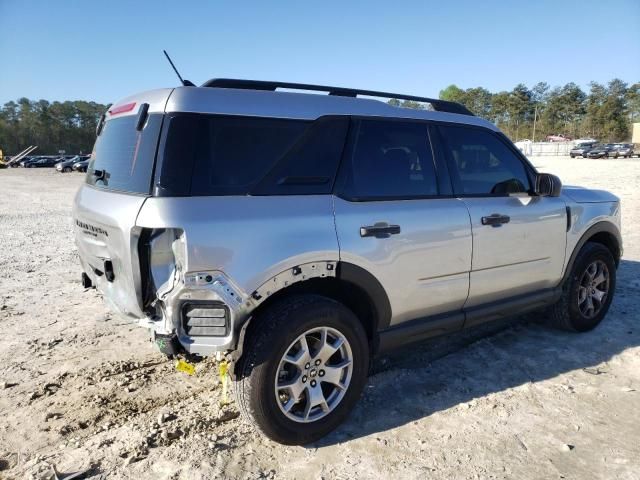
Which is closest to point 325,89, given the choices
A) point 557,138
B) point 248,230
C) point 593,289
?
point 248,230

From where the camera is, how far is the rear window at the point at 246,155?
98.7 inches

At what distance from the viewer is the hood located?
432cm

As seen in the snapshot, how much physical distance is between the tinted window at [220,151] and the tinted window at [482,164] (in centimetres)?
138

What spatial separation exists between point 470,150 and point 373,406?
205 centimetres

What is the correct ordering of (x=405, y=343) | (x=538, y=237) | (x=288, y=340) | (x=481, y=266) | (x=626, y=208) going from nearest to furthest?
(x=288, y=340)
(x=405, y=343)
(x=481, y=266)
(x=538, y=237)
(x=626, y=208)

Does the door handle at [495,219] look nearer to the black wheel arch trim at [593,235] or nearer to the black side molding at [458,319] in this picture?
the black side molding at [458,319]

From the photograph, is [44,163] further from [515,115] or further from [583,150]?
[515,115]

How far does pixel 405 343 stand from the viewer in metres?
3.28

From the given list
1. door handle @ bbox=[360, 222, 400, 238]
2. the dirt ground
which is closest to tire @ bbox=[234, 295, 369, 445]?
the dirt ground

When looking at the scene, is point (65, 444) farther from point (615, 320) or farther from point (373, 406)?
point (615, 320)

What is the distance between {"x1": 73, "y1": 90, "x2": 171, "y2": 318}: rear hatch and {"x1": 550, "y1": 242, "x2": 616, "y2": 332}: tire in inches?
143

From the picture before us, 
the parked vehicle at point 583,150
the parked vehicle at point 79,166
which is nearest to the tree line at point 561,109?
the parked vehicle at point 583,150

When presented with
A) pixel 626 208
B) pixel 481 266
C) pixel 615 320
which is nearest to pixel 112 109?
pixel 481 266

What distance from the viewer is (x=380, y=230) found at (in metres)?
2.98
